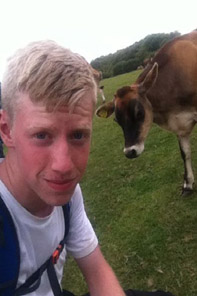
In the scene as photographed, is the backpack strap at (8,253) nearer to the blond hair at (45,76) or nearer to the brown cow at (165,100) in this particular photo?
the blond hair at (45,76)

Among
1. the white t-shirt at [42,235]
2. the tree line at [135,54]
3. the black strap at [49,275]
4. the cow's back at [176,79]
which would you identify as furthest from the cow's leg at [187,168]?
the tree line at [135,54]

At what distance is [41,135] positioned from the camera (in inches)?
57.6

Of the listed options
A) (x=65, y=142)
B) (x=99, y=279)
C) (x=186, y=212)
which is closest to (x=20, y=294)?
(x=99, y=279)

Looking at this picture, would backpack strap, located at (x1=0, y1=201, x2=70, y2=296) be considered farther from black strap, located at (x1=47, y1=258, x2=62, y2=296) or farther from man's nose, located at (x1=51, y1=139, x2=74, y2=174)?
man's nose, located at (x1=51, y1=139, x2=74, y2=174)

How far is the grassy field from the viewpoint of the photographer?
3.77 metres

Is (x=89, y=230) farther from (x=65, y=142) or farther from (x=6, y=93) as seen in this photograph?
(x=6, y=93)

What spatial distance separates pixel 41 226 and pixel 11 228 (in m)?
0.19

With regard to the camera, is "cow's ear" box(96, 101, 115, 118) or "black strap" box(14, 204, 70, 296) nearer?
"black strap" box(14, 204, 70, 296)

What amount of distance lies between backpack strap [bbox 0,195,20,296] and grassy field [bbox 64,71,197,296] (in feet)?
7.38

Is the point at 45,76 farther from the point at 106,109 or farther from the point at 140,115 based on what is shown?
the point at 106,109

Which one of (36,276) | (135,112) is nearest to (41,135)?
(36,276)

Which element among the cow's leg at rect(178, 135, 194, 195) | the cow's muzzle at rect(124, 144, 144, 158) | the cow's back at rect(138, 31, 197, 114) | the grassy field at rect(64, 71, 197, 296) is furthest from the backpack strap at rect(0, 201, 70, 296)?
the cow's back at rect(138, 31, 197, 114)

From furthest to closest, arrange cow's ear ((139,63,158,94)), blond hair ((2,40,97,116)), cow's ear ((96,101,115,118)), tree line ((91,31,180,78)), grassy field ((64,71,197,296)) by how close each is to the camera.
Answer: tree line ((91,31,180,78)), cow's ear ((96,101,115,118)), cow's ear ((139,63,158,94)), grassy field ((64,71,197,296)), blond hair ((2,40,97,116))

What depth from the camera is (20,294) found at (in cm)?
160
